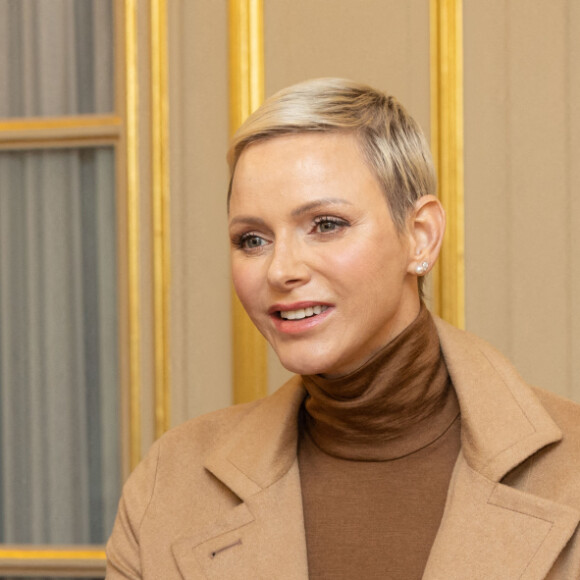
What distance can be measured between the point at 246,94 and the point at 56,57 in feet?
1.82

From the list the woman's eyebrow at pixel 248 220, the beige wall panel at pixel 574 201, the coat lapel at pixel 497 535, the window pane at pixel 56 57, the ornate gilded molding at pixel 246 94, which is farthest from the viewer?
the window pane at pixel 56 57

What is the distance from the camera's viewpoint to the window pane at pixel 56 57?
2365mm

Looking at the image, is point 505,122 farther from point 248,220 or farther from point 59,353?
point 59,353

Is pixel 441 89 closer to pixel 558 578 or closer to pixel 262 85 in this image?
pixel 262 85

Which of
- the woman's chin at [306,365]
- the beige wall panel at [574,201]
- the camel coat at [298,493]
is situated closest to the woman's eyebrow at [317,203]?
the woman's chin at [306,365]

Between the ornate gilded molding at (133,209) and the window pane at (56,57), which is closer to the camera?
the ornate gilded molding at (133,209)

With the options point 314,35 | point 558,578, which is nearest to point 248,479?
point 558,578

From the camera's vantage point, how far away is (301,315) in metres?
1.47

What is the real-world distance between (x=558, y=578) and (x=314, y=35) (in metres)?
1.36

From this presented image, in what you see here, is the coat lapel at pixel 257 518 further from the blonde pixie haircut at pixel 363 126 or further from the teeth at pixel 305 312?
the blonde pixie haircut at pixel 363 126

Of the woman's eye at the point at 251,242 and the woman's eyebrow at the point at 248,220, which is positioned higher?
the woman's eyebrow at the point at 248,220

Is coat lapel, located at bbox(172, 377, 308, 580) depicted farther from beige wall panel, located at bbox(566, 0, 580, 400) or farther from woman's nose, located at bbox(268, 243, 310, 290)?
beige wall panel, located at bbox(566, 0, 580, 400)

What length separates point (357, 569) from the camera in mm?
1502

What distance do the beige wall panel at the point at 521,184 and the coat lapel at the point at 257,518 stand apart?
649 millimetres
